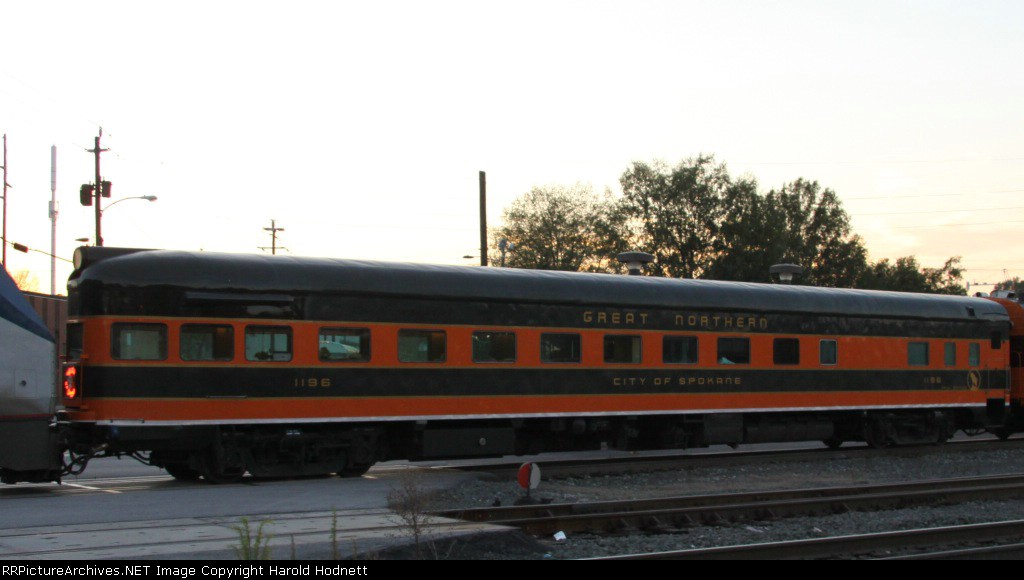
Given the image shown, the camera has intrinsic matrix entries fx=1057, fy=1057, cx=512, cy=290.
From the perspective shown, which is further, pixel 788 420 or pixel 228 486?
pixel 788 420

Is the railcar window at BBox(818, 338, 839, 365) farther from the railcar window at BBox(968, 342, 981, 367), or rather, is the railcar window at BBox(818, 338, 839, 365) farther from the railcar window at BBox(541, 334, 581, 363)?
the railcar window at BBox(541, 334, 581, 363)

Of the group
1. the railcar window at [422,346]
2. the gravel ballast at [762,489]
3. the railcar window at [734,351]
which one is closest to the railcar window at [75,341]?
the railcar window at [422,346]

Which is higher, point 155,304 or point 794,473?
point 155,304

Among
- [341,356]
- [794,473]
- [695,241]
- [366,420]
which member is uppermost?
[695,241]

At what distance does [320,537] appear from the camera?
10.6 metres

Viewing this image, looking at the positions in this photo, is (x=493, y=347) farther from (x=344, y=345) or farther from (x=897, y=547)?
(x=897, y=547)

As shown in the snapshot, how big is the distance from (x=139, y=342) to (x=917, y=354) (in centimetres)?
1642

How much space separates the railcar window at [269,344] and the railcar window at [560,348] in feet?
15.0

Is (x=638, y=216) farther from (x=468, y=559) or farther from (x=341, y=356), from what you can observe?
(x=468, y=559)

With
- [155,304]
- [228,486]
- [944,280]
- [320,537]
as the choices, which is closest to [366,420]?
[228,486]

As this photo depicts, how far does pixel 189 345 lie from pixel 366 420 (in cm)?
293

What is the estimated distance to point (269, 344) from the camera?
15.5m

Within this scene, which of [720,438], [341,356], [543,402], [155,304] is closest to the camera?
[155,304]

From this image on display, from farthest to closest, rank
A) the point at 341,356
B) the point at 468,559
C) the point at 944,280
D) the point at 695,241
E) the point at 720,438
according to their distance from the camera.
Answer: the point at 944,280 < the point at 695,241 < the point at 720,438 < the point at 341,356 < the point at 468,559
